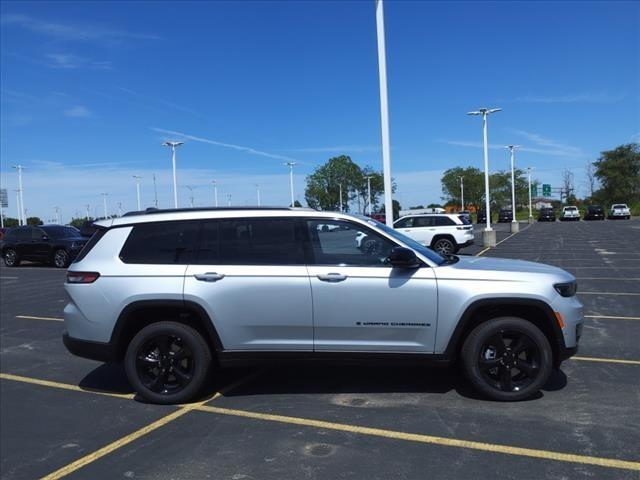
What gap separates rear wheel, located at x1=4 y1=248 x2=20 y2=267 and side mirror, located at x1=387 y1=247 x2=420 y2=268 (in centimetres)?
2217

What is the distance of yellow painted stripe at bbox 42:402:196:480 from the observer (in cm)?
378

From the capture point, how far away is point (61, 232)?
69.9ft

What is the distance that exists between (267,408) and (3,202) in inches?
3680

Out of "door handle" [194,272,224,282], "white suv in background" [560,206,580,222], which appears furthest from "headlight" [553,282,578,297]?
"white suv in background" [560,206,580,222]

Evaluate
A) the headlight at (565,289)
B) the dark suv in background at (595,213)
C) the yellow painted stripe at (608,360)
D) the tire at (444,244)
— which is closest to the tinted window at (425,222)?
the tire at (444,244)

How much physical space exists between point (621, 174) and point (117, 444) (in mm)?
97687

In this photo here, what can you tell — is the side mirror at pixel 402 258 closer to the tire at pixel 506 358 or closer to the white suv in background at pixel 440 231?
the tire at pixel 506 358

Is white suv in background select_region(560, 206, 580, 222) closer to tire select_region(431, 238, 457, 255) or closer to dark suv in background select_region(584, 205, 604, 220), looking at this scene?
dark suv in background select_region(584, 205, 604, 220)

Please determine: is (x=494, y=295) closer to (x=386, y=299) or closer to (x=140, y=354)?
(x=386, y=299)

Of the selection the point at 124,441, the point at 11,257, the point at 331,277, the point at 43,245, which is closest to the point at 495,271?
the point at 331,277

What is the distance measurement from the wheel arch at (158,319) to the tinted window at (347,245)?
1172 mm

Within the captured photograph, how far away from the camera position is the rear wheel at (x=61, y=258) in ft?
67.5

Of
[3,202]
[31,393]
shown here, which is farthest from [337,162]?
[31,393]

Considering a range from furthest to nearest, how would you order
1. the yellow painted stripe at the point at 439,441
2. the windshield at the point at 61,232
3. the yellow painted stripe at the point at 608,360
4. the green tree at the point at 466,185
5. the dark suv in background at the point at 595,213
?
1. the green tree at the point at 466,185
2. the dark suv in background at the point at 595,213
3. the windshield at the point at 61,232
4. the yellow painted stripe at the point at 608,360
5. the yellow painted stripe at the point at 439,441
